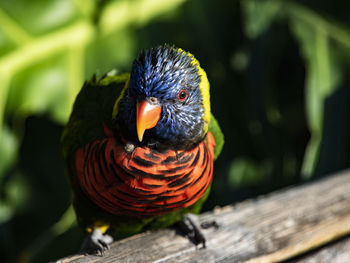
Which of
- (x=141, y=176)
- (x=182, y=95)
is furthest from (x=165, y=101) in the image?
(x=141, y=176)

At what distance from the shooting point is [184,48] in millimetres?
2123

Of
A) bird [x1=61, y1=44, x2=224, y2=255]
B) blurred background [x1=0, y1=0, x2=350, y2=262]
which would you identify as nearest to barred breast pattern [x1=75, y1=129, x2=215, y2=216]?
bird [x1=61, y1=44, x2=224, y2=255]

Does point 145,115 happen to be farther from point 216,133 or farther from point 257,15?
point 257,15

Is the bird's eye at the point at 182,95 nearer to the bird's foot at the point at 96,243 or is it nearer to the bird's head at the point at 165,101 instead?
the bird's head at the point at 165,101

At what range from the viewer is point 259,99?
2.16 metres

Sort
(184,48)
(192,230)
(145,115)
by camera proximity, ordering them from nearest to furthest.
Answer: (145,115) → (192,230) → (184,48)

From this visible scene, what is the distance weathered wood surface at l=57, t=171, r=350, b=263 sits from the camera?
1155mm

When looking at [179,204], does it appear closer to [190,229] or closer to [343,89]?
[190,229]

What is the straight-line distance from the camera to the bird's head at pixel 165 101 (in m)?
1.01

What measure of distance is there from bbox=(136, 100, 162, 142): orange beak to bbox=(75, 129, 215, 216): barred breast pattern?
8 centimetres

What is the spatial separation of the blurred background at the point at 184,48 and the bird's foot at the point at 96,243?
75 centimetres

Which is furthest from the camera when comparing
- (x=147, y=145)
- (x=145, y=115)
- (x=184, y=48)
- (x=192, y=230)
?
(x=184, y=48)

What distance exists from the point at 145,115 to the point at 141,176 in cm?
17

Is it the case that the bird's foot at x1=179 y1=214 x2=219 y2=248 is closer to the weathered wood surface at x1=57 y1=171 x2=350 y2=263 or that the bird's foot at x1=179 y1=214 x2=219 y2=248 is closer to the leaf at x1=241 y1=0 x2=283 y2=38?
the weathered wood surface at x1=57 y1=171 x2=350 y2=263
